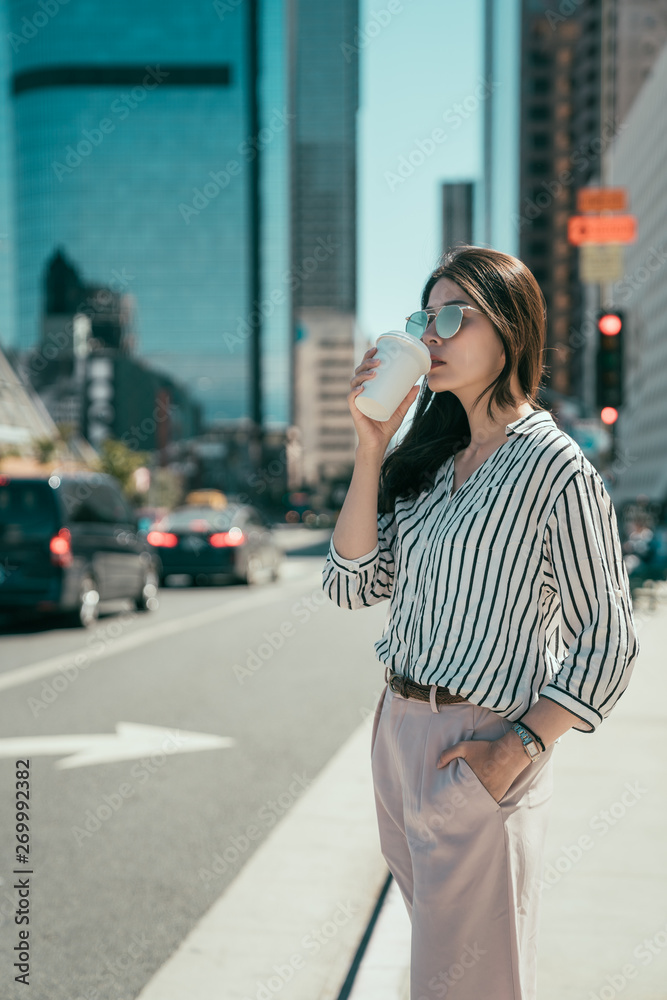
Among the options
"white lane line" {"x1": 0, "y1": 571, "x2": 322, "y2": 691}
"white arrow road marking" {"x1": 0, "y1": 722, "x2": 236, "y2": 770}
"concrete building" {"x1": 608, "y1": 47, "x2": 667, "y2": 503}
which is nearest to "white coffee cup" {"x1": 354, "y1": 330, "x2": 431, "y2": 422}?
"white arrow road marking" {"x1": 0, "y1": 722, "x2": 236, "y2": 770}

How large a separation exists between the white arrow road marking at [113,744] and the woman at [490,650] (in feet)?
13.4

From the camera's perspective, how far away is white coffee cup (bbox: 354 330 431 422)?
1.92m

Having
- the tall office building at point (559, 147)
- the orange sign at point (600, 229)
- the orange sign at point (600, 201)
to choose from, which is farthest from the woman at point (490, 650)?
the tall office building at point (559, 147)

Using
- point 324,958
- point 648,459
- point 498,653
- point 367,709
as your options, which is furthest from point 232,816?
point 648,459

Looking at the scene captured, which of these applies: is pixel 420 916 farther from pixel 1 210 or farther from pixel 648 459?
pixel 1 210

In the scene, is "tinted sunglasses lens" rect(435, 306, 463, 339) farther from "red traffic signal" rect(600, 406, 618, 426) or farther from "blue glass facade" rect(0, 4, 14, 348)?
"blue glass facade" rect(0, 4, 14, 348)

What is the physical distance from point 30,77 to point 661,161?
92.2 m

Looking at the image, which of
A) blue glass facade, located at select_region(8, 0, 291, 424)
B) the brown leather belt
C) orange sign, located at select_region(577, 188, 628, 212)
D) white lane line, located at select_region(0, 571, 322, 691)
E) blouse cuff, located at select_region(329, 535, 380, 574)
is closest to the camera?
the brown leather belt

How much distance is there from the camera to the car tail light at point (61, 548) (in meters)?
11.3

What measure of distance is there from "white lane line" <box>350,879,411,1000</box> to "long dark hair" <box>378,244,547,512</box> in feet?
5.20

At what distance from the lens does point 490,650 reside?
72.7 inches

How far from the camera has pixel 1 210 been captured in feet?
398

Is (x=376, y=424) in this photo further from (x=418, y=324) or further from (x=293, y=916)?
(x=293, y=916)

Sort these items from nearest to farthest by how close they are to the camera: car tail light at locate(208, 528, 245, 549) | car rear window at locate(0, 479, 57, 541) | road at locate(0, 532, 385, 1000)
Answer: road at locate(0, 532, 385, 1000), car rear window at locate(0, 479, 57, 541), car tail light at locate(208, 528, 245, 549)
